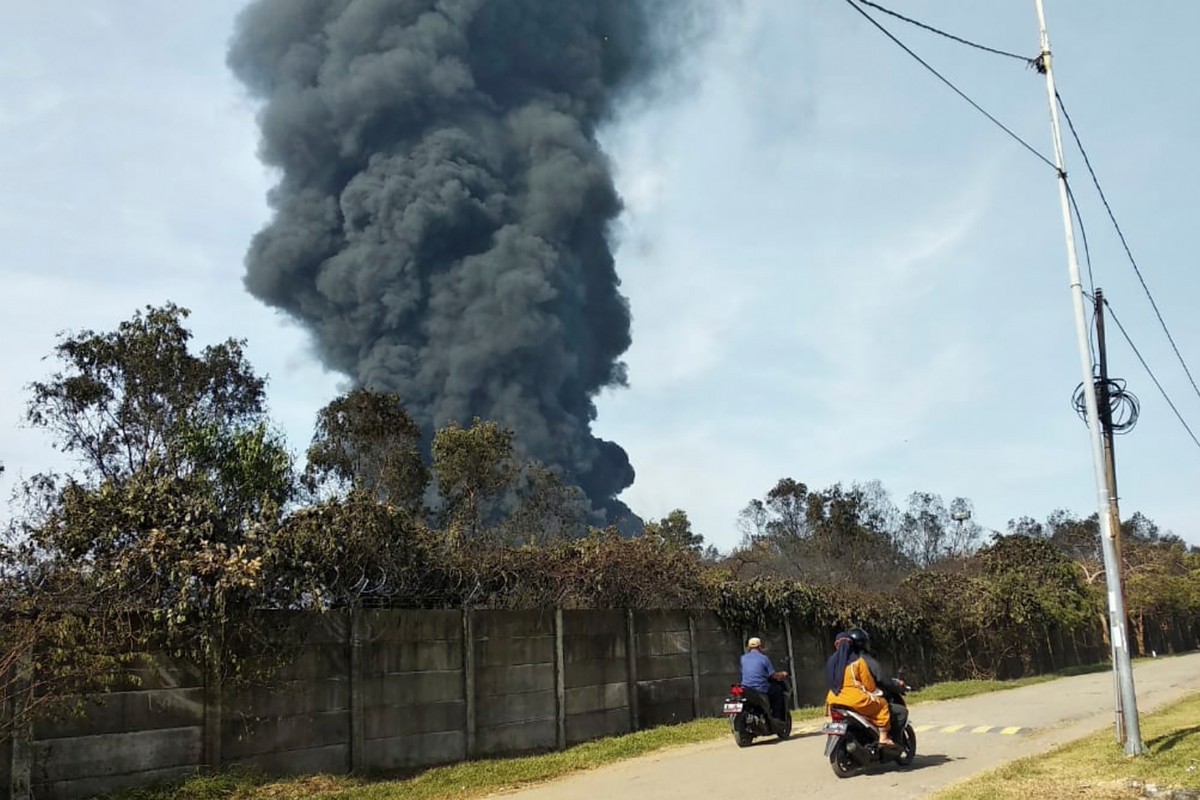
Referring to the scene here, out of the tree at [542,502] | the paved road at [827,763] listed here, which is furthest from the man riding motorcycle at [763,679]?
→ the tree at [542,502]

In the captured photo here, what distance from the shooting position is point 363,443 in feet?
121

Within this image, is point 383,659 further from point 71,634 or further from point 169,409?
point 169,409

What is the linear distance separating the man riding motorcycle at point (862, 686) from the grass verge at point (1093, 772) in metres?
1.00

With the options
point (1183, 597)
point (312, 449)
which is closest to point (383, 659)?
point (312, 449)

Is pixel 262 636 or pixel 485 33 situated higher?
pixel 485 33

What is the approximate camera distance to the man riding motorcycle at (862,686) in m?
9.67

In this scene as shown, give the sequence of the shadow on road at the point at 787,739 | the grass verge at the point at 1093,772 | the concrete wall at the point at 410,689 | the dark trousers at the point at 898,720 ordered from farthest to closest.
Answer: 1. the shadow on road at the point at 787,739
2. the concrete wall at the point at 410,689
3. the dark trousers at the point at 898,720
4. the grass verge at the point at 1093,772

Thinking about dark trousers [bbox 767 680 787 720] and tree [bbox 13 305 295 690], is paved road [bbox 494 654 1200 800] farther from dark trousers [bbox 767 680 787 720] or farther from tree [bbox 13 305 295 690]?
tree [bbox 13 305 295 690]

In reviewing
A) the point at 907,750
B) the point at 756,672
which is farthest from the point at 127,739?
the point at 907,750

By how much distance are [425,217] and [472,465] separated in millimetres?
26503

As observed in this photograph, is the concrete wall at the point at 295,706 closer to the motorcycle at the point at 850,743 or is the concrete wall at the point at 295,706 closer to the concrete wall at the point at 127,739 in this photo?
the concrete wall at the point at 127,739

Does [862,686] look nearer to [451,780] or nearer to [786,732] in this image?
[786,732]

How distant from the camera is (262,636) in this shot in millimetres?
9570

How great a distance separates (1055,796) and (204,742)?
756cm
